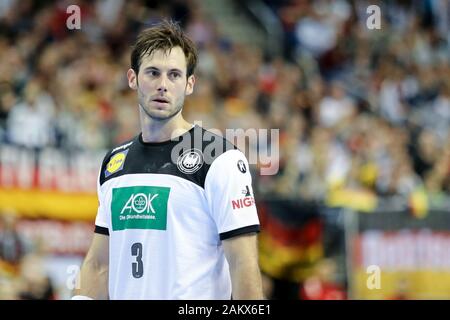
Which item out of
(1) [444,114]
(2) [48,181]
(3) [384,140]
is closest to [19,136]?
(2) [48,181]

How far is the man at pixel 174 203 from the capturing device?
5.02 metres

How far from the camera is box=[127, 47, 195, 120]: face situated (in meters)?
5.23

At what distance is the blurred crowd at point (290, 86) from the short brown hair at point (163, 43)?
627 cm

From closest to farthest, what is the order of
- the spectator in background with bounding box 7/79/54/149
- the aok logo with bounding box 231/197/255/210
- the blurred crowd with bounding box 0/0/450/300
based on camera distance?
the aok logo with bounding box 231/197/255/210 → the spectator in background with bounding box 7/79/54/149 → the blurred crowd with bounding box 0/0/450/300

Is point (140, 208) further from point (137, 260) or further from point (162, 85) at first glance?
point (162, 85)

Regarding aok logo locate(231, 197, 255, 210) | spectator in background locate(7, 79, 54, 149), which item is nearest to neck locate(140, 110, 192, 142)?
aok logo locate(231, 197, 255, 210)

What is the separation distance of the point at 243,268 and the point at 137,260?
65 cm

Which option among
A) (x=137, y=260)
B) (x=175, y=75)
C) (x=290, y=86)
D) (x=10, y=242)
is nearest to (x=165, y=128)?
(x=175, y=75)

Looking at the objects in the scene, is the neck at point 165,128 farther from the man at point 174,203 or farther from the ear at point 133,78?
the ear at point 133,78

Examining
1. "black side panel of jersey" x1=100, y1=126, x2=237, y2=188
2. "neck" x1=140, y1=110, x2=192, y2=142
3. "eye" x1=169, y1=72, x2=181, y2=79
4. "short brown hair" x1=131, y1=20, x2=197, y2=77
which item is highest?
"short brown hair" x1=131, y1=20, x2=197, y2=77

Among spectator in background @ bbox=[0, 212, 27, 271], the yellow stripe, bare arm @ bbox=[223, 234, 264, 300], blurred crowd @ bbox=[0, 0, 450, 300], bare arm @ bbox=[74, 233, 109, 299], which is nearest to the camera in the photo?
bare arm @ bbox=[223, 234, 264, 300]

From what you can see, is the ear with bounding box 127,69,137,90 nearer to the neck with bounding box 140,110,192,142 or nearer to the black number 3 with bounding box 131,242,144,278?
the neck with bounding box 140,110,192,142

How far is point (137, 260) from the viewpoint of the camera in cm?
513
